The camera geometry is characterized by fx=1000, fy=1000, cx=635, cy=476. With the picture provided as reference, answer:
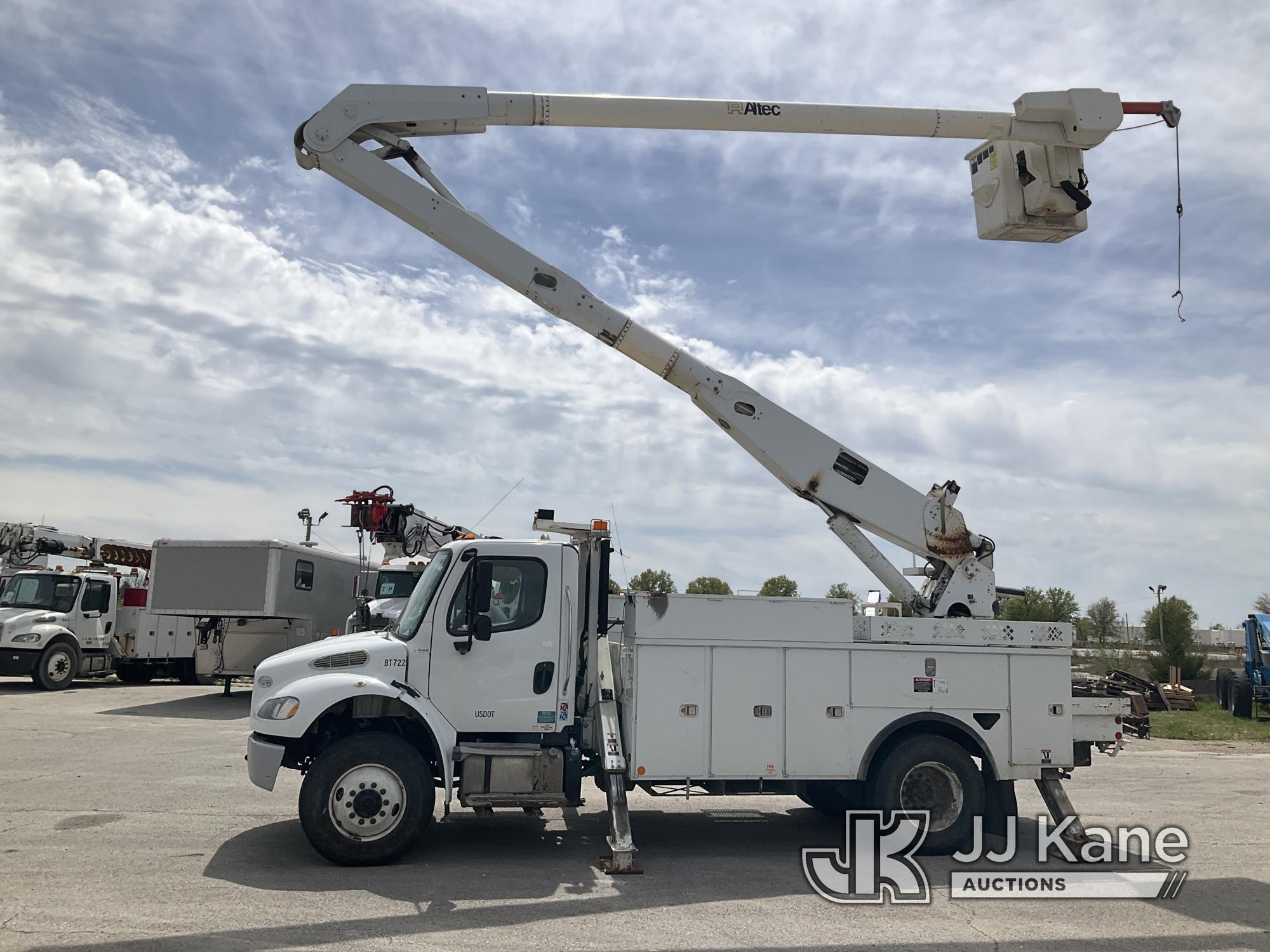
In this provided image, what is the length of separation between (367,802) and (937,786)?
190 inches

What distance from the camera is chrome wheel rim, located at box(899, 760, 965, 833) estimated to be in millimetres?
8680

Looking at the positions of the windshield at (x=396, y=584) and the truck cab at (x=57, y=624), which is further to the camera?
the truck cab at (x=57, y=624)

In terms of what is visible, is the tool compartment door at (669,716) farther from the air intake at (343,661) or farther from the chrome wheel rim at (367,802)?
the air intake at (343,661)

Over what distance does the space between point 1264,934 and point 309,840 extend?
684 centimetres

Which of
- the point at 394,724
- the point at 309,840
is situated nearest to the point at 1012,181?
the point at 394,724

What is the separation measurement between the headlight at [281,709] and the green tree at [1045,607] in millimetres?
22197

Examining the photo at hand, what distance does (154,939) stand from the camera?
19.5 feet

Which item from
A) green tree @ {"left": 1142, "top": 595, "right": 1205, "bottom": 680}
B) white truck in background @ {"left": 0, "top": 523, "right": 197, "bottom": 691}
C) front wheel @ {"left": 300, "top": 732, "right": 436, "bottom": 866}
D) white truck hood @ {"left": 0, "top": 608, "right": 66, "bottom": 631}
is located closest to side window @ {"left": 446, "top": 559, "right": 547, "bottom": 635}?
front wheel @ {"left": 300, "top": 732, "right": 436, "bottom": 866}

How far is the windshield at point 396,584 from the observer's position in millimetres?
18625

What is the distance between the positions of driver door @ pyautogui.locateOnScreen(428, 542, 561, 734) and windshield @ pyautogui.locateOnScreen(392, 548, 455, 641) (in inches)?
4.2

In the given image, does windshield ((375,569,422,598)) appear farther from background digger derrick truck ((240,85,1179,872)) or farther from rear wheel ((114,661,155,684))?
rear wheel ((114,661,155,684))

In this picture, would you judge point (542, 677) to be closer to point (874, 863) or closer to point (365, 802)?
point (365, 802)

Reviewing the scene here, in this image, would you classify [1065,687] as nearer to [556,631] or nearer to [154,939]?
[556,631]

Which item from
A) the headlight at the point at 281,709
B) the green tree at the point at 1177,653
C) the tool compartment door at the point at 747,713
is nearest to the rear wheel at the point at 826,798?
the tool compartment door at the point at 747,713
